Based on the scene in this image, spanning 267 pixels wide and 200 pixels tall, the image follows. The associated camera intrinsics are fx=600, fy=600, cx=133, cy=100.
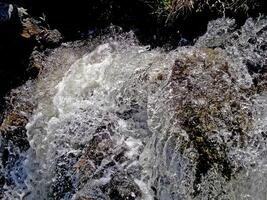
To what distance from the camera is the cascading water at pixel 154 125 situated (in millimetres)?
4223

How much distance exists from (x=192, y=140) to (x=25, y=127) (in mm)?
1604

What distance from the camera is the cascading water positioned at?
422 centimetres

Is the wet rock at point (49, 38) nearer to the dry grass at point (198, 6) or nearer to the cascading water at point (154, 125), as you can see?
the cascading water at point (154, 125)

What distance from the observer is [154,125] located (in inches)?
176

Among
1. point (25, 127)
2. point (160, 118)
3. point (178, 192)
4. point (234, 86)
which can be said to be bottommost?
point (25, 127)

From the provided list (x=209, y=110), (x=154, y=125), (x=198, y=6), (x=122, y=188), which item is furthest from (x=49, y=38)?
(x=209, y=110)

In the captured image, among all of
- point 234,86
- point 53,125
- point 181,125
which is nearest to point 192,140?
point 181,125

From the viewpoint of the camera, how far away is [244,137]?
423cm

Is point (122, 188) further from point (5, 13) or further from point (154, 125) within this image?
point (5, 13)

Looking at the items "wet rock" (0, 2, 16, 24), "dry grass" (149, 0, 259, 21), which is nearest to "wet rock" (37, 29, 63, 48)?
"wet rock" (0, 2, 16, 24)

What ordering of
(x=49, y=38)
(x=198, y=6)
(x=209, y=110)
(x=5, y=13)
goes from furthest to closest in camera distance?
(x=49, y=38)
(x=5, y=13)
(x=198, y=6)
(x=209, y=110)

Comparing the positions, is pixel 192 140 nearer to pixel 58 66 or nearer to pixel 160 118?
pixel 160 118

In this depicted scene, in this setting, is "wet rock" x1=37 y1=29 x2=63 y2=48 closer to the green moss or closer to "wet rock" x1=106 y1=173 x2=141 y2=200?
the green moss

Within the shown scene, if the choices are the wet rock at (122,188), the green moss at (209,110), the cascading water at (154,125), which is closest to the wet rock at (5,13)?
the cascading water at (154,125)
